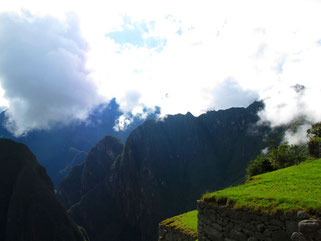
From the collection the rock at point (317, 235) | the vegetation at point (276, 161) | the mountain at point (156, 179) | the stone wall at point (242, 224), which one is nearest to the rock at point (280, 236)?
the stone wall at point (242, 224)

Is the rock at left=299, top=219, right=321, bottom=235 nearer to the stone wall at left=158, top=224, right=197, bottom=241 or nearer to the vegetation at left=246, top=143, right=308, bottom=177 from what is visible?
the stone wall at left=158, top=224, right=197, bottom=241

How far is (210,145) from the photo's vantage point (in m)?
199

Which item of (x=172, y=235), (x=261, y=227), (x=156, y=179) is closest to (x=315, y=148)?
(x=172, y=235)

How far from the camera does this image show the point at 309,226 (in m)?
4.64

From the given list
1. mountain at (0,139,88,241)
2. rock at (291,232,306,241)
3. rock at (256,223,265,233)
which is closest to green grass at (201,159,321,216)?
rock at (256,223,265,233)

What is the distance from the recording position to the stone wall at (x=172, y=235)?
11.5 m

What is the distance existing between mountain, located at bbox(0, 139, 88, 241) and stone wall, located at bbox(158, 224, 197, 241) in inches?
4144

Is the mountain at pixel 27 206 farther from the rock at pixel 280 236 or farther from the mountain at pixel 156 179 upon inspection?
the rock at pixel 280 236

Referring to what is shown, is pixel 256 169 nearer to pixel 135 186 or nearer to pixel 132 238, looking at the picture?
pixel 132 238

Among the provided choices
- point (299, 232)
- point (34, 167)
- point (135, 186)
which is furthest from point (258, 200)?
point (135, 186)

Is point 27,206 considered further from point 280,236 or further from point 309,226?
point 309,226

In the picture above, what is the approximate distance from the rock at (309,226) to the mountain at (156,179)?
151582 millimetres

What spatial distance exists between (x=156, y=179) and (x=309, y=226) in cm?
17897

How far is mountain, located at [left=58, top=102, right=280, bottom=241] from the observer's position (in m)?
159
